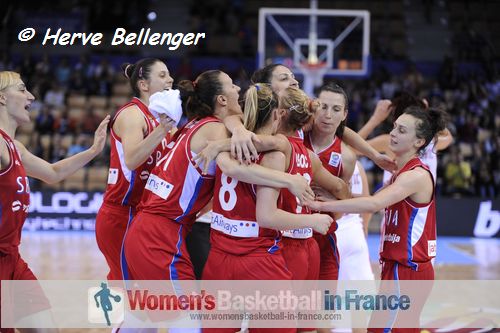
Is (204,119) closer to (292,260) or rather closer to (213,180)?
(213,180)

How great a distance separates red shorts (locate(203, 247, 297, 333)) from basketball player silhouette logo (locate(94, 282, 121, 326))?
1.45 metres

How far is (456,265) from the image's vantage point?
8.84 m

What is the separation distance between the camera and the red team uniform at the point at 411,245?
392 cm

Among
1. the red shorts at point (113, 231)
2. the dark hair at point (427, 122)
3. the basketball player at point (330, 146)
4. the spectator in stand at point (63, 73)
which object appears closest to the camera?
the dark hair at point (427, 122)

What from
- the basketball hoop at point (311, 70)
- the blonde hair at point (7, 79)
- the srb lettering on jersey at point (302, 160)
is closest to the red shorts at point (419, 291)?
the srb lettering on jersey at point (302, 160)

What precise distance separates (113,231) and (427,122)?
2151mm

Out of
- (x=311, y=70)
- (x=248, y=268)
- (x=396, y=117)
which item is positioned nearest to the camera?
(x=248, y=268)

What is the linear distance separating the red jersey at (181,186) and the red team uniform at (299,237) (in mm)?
437

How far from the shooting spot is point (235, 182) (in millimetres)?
3479

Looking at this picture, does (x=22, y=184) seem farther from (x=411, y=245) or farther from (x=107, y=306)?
(x=411, y=245)

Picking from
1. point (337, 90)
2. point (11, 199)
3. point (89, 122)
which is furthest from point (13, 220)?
point (89, 122)

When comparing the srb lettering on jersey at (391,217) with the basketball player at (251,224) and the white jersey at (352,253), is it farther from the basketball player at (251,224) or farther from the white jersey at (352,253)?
the white jersey at (352,253)

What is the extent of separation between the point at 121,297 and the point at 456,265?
5404 mm

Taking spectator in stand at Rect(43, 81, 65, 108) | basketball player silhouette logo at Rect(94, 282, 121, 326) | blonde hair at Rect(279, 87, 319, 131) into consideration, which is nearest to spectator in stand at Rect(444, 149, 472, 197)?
spectator in stand at Rect(43, 81, 65, 108)
